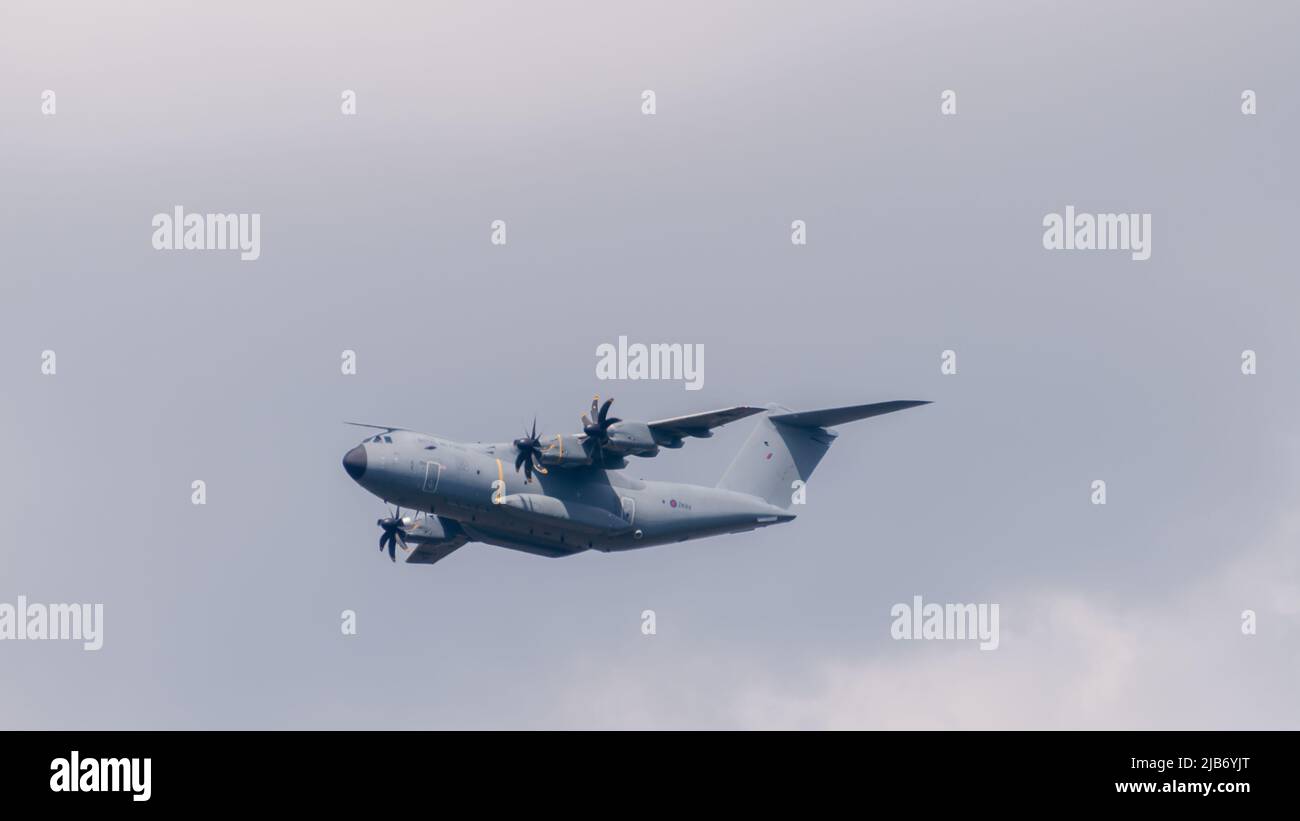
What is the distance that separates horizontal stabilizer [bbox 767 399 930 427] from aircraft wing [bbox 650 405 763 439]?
2616 millimetres

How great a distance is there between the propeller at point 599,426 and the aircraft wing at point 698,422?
101 cm

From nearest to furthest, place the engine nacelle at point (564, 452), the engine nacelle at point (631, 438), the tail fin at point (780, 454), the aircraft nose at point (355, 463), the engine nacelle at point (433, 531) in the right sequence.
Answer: the aircraft nose at point (355, 463), the engine nacelle at point (564, 452), the engine nacelle at point (631, 438), the engine nacelle at point (433, 531), the tail fin at point (780, 454)

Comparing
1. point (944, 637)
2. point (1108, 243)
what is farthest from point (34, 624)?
point (1108, 243)

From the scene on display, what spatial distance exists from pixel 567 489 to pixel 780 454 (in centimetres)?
698

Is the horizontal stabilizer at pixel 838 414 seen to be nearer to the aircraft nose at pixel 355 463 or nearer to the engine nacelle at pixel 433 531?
Answer: the engine nacelle at pixel 433 531

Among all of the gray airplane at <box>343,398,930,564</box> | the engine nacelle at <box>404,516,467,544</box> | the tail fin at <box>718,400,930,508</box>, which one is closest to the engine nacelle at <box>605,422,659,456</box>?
the gray airplane at <box>343,398,930,564</box>

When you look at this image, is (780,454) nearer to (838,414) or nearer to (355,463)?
(838,414)

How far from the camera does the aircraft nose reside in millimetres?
39281

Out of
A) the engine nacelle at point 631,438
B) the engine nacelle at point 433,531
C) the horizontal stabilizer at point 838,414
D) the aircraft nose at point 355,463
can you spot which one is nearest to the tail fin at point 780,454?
the horizontal stabilizer at point 838,414

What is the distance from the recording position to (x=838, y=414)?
44781 millimetres

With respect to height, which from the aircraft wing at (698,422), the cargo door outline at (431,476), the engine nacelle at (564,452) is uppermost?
the aircraft wing at (698,422)

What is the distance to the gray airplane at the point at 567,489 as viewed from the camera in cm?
3984
